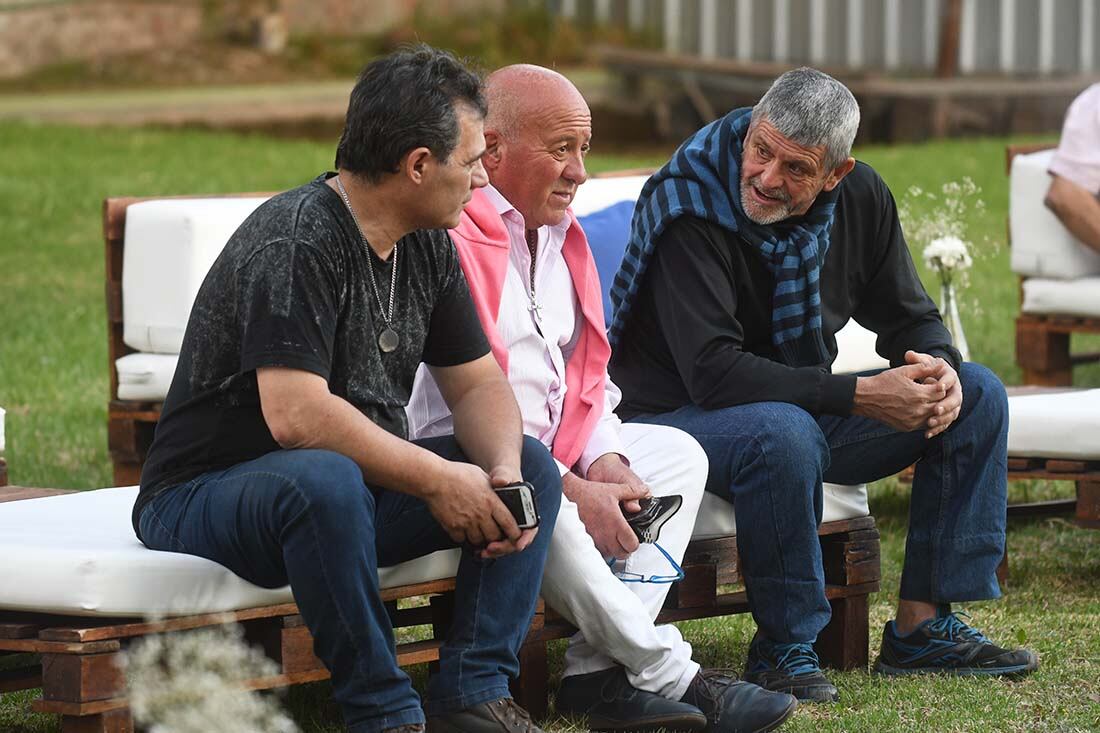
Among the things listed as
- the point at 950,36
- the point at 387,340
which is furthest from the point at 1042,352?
the point at 950,36

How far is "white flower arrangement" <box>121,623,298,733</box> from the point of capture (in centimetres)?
292

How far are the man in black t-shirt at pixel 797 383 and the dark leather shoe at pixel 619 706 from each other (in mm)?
331

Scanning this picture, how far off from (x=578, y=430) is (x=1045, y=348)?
12.0 feet

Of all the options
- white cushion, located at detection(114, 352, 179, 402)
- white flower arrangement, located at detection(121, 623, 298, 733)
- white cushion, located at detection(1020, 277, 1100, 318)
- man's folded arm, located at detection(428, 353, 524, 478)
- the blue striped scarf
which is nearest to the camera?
white flower arrangement, located at detection(121, 623, 298, 733)

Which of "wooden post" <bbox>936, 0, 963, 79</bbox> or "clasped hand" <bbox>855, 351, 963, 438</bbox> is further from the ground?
"clasped hand" <bbox>855, 351, 963, 438</bbox>

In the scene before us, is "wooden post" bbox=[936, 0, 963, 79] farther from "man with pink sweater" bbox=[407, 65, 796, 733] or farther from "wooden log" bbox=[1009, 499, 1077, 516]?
"man with pink sweater" bbox=[407, 65, 796, 733]

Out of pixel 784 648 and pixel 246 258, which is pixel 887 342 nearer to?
pixel 784 648

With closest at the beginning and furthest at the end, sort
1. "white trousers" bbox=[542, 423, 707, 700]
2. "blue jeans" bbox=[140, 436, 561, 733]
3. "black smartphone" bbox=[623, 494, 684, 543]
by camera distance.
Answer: "blue jeans" bbox=[140, 436, 561, 733] → "white trousers" bbox=[542, 423, 707, 700] → "black smartphone" bbox=[623, 494, 684, 543]

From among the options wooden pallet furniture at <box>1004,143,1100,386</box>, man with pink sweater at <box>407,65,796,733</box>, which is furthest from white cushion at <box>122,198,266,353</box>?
wooden pallet furniture at <box>1004,143,1100,386</box>

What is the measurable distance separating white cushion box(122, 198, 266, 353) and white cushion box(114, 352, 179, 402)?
0.11 feet

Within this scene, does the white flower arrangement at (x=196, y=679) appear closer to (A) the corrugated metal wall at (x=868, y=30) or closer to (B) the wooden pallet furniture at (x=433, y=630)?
(B) the wooden pallet furniture at (x=433, y=630)

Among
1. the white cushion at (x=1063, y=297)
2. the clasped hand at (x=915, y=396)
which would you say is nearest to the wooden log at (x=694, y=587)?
the clasped hand at (x=915, y=396)

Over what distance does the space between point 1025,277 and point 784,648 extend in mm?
3649

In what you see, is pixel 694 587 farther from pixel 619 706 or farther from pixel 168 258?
pixel 168 258
